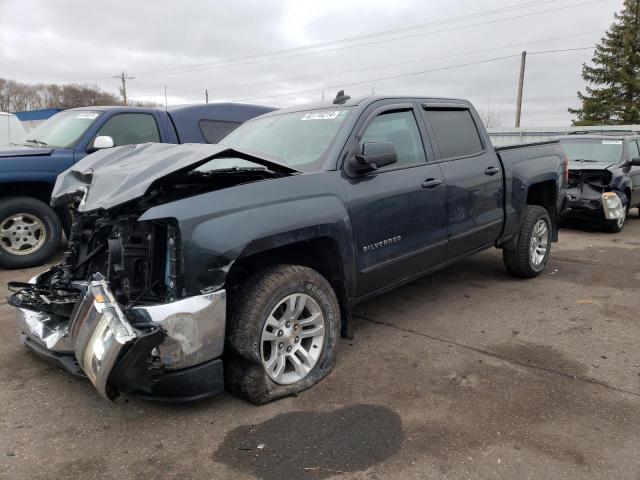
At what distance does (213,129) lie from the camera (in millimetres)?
6992

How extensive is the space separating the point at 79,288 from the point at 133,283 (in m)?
0.59

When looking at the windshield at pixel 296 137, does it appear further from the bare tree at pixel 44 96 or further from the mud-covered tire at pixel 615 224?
the bare tree at pixel 44 96

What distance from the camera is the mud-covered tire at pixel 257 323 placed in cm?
277

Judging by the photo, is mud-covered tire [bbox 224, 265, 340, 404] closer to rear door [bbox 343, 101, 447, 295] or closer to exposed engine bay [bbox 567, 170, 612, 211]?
rear door [bbox 343, 101, 447, 295]

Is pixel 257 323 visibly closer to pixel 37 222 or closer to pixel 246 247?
pixel 246 247

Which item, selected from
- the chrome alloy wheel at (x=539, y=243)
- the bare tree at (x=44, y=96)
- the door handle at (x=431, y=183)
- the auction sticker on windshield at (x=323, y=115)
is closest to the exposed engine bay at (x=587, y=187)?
the chrome alloy wheel at (x=539, y=243)

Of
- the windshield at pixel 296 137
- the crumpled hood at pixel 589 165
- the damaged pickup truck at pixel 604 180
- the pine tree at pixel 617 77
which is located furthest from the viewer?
the pine tree at pixel 617 77

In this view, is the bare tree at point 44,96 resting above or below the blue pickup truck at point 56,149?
above

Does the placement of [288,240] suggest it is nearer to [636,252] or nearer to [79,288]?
[79,288]

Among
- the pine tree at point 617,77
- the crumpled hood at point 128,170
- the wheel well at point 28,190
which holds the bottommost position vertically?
the wheel well at point 28,190

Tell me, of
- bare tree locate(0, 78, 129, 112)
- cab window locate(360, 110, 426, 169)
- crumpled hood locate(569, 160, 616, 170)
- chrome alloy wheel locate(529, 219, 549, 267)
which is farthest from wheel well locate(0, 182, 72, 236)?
bare tree locate(0, 78, 129, 112)

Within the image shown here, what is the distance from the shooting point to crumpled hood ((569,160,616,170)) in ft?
29.2

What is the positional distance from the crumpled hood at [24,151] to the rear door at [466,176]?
4.44 m

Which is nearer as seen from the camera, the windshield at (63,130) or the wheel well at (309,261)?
the wheel well at (309,261)
